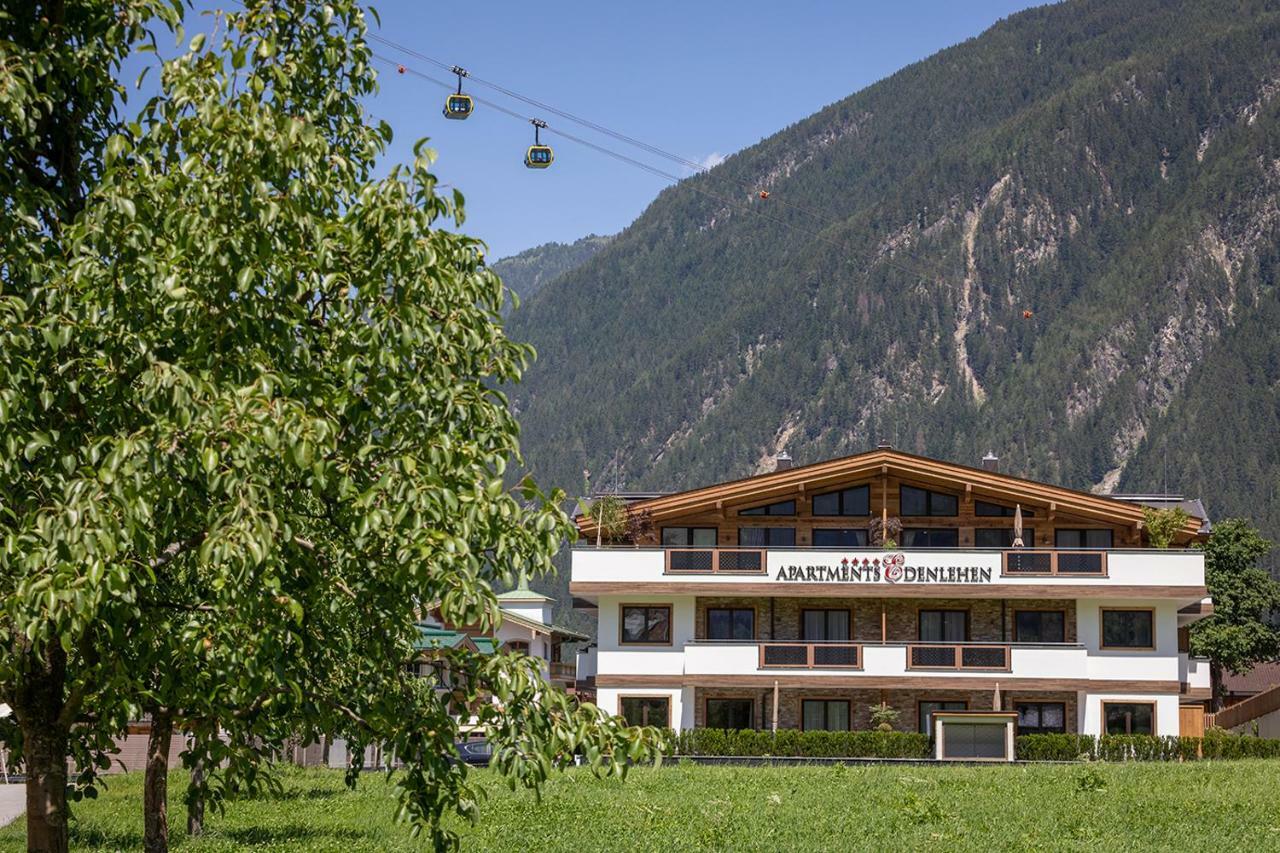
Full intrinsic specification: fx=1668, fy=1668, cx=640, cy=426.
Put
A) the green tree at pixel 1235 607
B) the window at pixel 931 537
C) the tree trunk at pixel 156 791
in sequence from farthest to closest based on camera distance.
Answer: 1. the green tree at pixel 1235 607
2. the window at pixel 931 537
3. the tree trunk at pixel 156 791

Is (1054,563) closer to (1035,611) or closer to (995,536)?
(1035,611)

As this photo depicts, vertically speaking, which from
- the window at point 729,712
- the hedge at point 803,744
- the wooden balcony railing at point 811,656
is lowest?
the hedge at point 803,744

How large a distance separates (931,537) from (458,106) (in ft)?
80.1

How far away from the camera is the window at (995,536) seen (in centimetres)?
5819

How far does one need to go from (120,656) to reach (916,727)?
48.7 meters

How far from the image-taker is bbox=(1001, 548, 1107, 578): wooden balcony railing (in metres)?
55.0

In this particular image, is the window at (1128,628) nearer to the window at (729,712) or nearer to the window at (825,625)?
the window at (825,625)

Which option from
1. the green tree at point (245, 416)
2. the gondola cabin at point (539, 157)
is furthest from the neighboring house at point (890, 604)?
the green tree at point (245, 416)

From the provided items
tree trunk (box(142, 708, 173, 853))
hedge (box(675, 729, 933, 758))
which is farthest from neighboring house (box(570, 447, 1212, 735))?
tree trunk (box(142, 708, 173, 853))

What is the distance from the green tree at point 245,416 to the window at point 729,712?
4686 centimetres

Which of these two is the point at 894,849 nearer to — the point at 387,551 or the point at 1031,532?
the point at 387,551

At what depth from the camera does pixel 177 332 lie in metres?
9.85

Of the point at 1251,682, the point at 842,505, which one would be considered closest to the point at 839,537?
the point at 842,505

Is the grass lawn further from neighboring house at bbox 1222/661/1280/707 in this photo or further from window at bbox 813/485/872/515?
neighboring house at bbox 1222/661/1280/707
